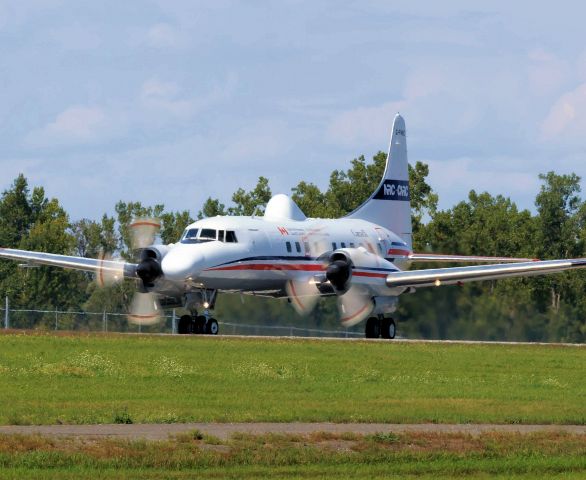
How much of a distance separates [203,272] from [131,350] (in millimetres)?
7430

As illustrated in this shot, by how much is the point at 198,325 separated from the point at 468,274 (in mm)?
9849

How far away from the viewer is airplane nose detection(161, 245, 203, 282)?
4391cm

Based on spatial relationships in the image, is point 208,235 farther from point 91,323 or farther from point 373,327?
point 91,323

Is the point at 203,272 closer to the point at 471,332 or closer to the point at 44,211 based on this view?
the point at 471,332

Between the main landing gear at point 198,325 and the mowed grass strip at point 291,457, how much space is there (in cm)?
2695

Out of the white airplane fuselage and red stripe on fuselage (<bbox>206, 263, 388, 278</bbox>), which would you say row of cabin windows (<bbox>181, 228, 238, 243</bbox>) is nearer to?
the white airplane fuselage

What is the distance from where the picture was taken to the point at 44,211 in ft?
293

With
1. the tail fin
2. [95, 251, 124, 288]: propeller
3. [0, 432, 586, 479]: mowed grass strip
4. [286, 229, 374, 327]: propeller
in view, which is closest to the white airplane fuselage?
[286, 229, 374, 327]: propeller

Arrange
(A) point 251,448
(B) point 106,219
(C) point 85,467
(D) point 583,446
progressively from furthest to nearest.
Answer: (B) point 106,219
(D) point 583,446
(A) point 251,448
(C) point 85,467

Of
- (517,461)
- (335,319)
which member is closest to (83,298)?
(335,319)

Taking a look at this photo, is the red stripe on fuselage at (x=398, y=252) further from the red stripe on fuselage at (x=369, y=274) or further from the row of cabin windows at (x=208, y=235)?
the row of cabin windows at (x=208, y=235)

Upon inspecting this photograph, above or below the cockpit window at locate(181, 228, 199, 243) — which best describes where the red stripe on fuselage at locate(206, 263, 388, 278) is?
below

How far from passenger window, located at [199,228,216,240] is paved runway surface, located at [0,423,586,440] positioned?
24380mm

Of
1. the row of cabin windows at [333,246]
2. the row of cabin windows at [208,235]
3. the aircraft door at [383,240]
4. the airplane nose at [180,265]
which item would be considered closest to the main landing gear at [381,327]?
the row of cabin windows at [333,246]
